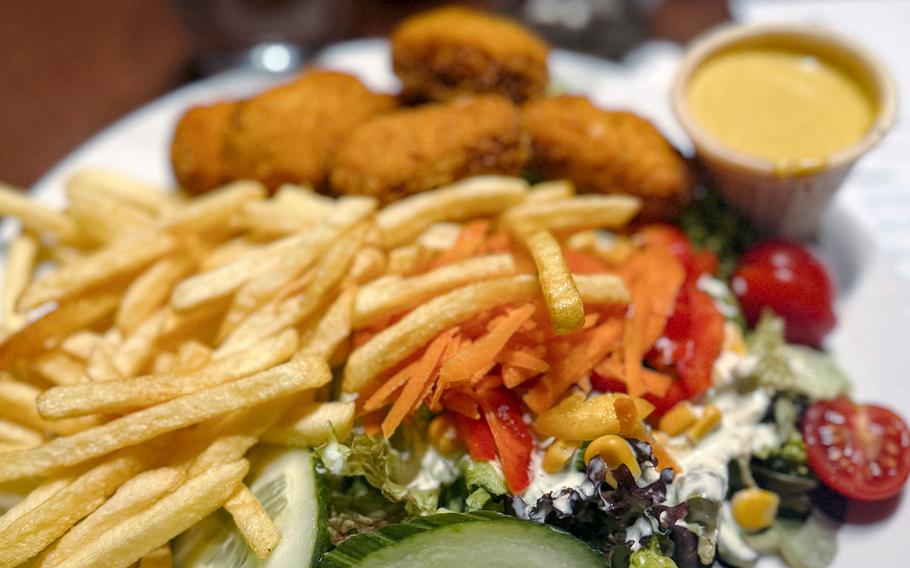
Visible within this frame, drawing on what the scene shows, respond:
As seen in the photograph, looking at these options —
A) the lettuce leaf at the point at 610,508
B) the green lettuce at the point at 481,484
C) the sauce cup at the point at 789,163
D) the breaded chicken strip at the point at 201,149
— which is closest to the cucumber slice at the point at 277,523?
the green lettuce at the point at 481,484

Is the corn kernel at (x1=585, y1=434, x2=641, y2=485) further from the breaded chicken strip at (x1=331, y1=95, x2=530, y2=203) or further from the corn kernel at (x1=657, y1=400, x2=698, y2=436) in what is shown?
the breaded chicken strip at (x1=331, y1=95, x2=530, y2=203)

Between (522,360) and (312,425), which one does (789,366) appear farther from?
(312,425)

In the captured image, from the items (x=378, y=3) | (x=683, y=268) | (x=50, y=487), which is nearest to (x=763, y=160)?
(x=683, y=268)

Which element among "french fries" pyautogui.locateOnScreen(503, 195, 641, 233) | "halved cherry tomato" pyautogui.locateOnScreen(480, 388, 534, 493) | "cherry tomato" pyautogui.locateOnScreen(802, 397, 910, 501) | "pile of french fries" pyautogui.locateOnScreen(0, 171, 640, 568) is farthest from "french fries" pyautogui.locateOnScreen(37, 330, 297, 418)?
"cherry tomato" pyautogui.locateOnScreen(802, 397, 910, 501)

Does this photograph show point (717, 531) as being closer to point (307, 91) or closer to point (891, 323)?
point (891, 323)

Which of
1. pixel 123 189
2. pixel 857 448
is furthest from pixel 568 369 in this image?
pixel 123 189
